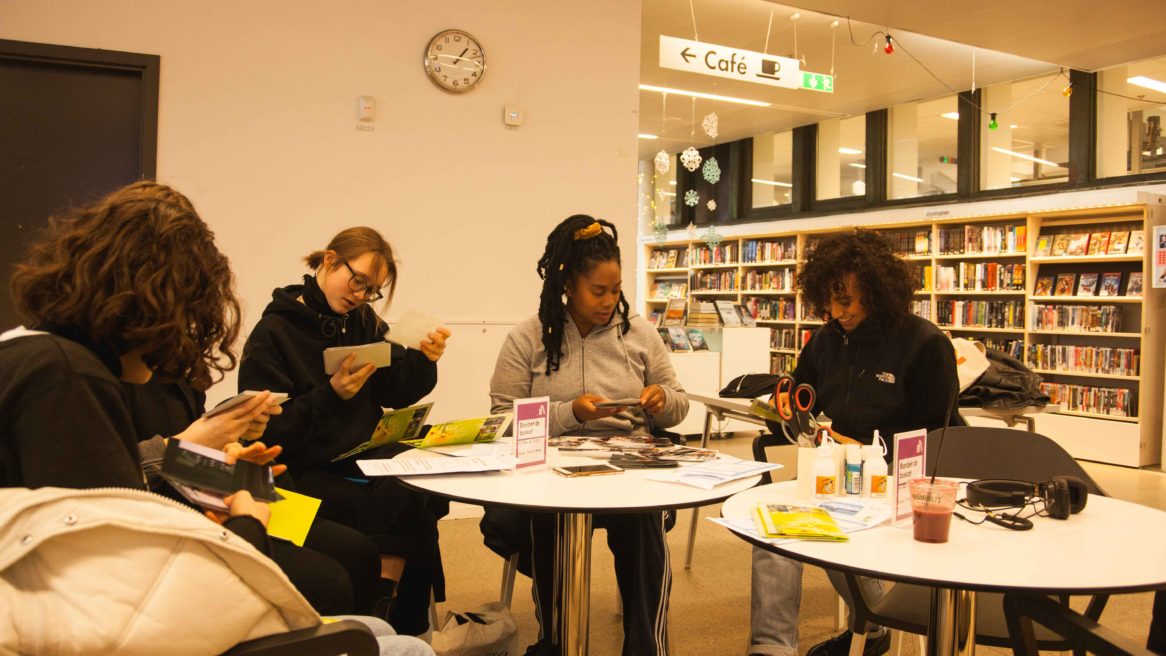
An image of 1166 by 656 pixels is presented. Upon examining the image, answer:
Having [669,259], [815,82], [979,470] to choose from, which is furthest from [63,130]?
[669,259]

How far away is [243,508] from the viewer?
1.16m

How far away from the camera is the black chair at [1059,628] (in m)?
1.16

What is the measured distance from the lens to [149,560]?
2.73 feet

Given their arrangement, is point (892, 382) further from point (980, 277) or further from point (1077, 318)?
point (980, 277)

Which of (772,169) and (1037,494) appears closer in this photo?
(1037,494)

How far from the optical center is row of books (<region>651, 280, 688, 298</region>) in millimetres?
10977

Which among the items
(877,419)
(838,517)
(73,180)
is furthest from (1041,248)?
(73,180)

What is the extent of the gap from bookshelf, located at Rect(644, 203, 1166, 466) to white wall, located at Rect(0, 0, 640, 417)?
2.35 meters

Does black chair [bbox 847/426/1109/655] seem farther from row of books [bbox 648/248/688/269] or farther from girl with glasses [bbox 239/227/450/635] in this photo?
row of books [bbox 648/248/688/269]

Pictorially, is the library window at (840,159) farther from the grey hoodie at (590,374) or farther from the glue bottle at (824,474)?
the glue bottle at (824,474)

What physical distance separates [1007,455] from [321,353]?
6.30 feet

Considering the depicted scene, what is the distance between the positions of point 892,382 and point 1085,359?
5.35 meters

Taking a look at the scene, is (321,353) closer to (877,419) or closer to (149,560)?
(149,560)

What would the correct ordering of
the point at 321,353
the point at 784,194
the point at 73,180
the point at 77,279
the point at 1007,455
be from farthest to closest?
the point at 784,194 < the point at 73,180 < the point at 321,353 < the point at 1007,455 < the point at 77,279
